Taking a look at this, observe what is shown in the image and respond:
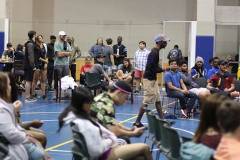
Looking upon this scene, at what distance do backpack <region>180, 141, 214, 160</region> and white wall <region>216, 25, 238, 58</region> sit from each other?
63.6 ft

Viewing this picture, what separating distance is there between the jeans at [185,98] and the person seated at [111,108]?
6095 millimetres

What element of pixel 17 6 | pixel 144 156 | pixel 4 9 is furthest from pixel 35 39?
pixel 144 156

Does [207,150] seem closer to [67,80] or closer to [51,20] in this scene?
[67,80]

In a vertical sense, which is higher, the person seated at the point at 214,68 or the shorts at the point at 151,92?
the person seated at the point at 214,68

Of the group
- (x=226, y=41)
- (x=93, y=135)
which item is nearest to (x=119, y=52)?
(x=226, y=41)

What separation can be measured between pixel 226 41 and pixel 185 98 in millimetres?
11686

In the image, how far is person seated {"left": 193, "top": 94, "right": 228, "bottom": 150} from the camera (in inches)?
155

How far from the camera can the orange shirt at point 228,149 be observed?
3.62 metres

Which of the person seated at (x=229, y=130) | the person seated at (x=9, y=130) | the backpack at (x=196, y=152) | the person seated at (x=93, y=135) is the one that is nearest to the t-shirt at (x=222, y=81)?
the person seated at (x=93, y=135)

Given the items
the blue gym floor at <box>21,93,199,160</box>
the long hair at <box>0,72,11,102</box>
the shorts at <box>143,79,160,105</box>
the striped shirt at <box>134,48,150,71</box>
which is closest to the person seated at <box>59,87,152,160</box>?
the long hair at <box>0,72,11,102</box>

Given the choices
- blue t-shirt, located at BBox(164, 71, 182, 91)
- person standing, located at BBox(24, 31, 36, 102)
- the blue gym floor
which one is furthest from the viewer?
person standing, located at BBox(24, 31, 36, 102)

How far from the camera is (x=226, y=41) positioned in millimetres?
23141

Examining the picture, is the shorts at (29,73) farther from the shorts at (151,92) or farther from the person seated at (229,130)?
the person seated at (229,130)

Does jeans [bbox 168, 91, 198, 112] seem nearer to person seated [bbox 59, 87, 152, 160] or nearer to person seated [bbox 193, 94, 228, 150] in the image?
person seated [bbox 59, 87, 152, 160]
